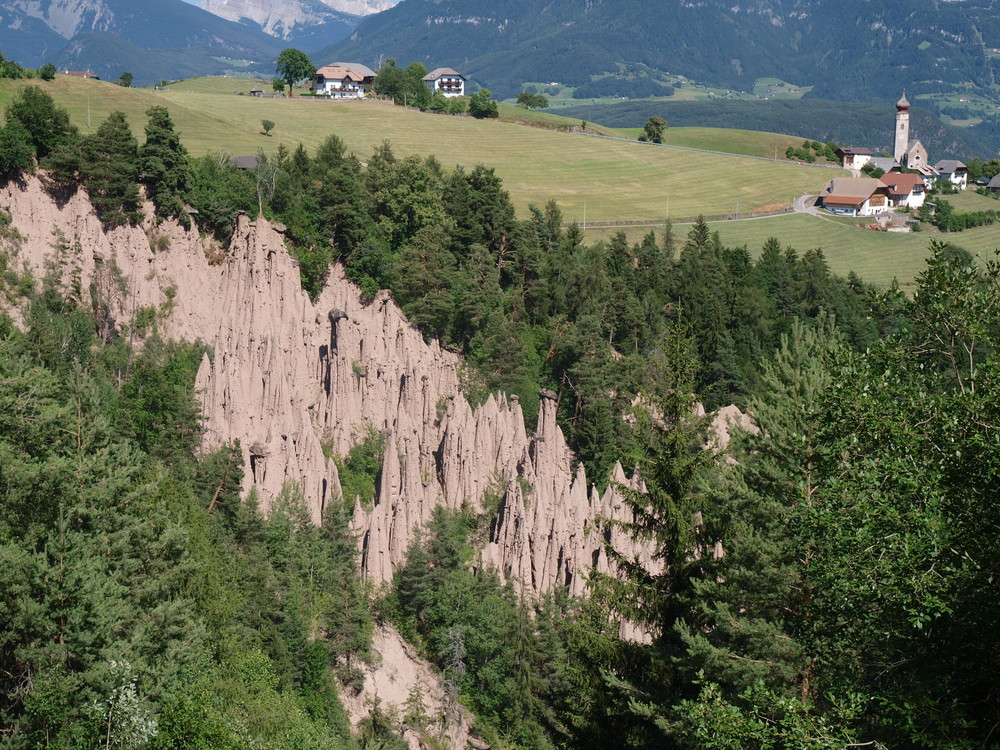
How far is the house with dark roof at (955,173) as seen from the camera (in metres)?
166

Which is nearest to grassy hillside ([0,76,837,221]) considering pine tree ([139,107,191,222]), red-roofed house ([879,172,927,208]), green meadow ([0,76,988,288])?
green meadow ([0,76,988,288])

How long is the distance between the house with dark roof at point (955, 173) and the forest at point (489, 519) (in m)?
109

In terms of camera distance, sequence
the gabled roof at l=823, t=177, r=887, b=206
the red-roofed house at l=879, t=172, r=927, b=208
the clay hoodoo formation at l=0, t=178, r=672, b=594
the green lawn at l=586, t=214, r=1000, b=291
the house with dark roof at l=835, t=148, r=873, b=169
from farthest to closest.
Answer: the house with dark roof at l=835, t=148, r=873, b=169 < the red-roofed house at l=879, t=172, r=927, b=208 < the gabled roof at l=823, t=177, r=887, b=206 < the green lawn at l=586, t=214, r=1000, b=291 < the clay hoodoo formation at l=0, t=178, r=672, b=594

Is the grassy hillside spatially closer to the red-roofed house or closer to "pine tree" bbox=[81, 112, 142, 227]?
the red-roofed house

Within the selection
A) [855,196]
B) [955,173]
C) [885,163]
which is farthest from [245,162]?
[955,173]

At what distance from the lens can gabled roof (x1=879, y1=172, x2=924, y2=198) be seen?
438 ft

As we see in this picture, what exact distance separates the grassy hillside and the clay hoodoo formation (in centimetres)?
2882

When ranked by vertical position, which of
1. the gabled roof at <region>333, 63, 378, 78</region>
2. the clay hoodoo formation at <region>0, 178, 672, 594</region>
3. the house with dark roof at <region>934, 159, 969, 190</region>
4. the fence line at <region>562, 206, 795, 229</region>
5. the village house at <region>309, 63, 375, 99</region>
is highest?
the gabled roof at <region>333, 63, 378, 78</region>

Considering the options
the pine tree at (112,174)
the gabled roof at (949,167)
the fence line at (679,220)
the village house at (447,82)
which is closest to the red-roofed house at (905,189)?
the fence line at (679,220)

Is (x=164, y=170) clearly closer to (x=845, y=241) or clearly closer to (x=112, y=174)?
(x=112, y=174)

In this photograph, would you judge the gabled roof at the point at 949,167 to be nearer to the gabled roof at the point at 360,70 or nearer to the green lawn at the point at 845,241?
the green lawn at the point at 845,241

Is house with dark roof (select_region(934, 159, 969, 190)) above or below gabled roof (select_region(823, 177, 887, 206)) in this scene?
above

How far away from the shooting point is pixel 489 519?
52312mm

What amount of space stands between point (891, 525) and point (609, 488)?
36.3 m
